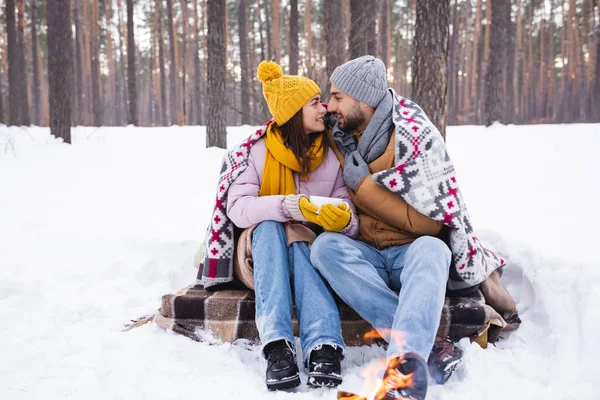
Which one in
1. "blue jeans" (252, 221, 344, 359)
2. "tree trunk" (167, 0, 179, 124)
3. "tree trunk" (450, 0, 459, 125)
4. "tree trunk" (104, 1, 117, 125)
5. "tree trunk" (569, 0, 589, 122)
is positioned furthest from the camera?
"tree trunk" (104, 1, 117, 125)

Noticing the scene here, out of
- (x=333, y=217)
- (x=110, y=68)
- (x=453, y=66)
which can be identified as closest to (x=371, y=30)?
(x=333, y=217)

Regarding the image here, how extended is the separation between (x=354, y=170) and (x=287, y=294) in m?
0.77

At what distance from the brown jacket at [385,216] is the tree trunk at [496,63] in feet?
36.6

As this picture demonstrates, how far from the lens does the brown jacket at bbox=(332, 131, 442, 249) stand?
8.44ft

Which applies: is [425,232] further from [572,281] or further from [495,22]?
[495,22]

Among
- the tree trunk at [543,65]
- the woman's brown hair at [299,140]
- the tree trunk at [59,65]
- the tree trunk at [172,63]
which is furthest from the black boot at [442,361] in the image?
the tree trunk at [543,65]

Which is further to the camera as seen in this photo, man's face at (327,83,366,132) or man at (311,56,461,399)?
man's face at (327,83,366,132)

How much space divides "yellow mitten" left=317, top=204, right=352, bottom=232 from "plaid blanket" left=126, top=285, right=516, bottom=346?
0.44 m

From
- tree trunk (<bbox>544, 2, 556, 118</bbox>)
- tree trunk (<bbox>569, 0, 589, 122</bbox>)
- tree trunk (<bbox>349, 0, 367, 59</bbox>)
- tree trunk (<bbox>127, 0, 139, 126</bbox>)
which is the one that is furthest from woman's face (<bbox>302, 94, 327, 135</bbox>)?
tree trunk (<bbox>544, 2, 556, 118</bbox>)

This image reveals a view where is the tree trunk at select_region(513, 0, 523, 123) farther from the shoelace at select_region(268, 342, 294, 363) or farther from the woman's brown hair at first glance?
the shoelace at select_region(268, 342, 294, 363)

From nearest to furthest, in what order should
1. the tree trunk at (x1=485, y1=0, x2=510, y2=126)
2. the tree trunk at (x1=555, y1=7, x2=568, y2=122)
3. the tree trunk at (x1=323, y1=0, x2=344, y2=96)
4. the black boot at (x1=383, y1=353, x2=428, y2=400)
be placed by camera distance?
the black boot at (x1=383, y1=353, x2=428, y2=400)
the tree trunk at (x1=323, y1=0, x2=344, y2=96)
the tree trunk at (x1=485, y1=0, x2=510, y2=126)
the tree trunk at (x1=555, y1=7, x2=568, y2=122)

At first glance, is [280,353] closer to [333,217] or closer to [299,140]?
[333,217]

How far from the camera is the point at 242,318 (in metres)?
2.70

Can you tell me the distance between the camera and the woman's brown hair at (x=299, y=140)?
2.80 meters
